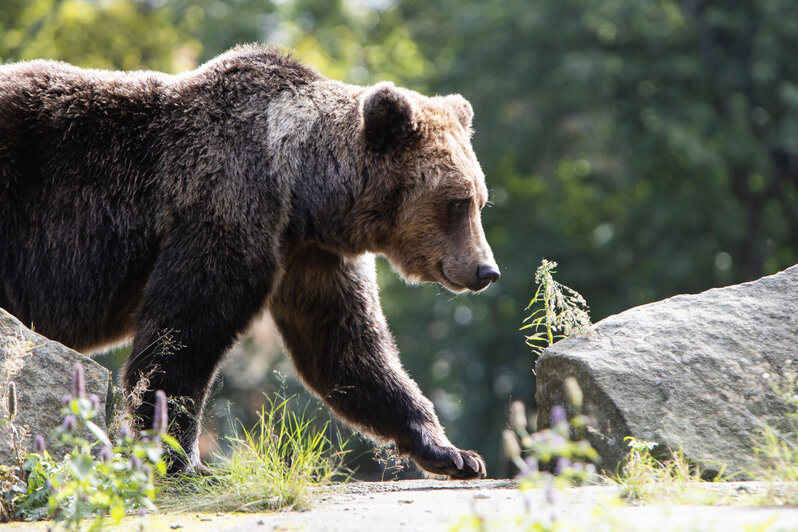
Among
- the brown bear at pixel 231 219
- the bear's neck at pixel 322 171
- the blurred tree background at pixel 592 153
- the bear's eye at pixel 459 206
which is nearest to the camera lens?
the brown bear at pixel 231 219

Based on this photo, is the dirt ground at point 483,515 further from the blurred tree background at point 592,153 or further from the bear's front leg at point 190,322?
the blurred tree background at point 592,153

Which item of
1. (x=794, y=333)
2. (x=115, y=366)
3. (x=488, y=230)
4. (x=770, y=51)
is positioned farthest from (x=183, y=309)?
(x=488, y=230)

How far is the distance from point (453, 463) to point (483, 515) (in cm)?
243

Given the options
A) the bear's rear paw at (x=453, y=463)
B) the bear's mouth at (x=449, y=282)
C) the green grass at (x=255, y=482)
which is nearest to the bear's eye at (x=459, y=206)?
the bear's mouth at (x=449, y=282)

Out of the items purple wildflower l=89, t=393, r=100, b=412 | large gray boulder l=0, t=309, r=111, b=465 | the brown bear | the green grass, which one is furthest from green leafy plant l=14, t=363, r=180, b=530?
the brown bear

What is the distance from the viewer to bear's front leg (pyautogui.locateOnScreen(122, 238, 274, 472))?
17.8 ft

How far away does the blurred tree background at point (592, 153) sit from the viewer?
1873 centimetres

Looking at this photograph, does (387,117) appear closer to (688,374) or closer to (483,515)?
(688,374)

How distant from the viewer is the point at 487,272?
5.98 metres

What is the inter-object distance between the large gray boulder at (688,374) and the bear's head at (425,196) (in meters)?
0.93

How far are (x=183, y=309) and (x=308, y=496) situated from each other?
1418mm

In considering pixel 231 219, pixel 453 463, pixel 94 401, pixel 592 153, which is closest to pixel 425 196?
pixel 231 219

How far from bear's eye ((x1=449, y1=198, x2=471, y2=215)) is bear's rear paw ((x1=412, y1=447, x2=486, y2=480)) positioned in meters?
A: 1.34

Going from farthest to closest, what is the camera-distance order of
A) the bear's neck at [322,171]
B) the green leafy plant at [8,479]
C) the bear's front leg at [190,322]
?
the bear's neck at [322,171]
the bear's front leg at [190,322]
the green leafy plant at [8,479]
